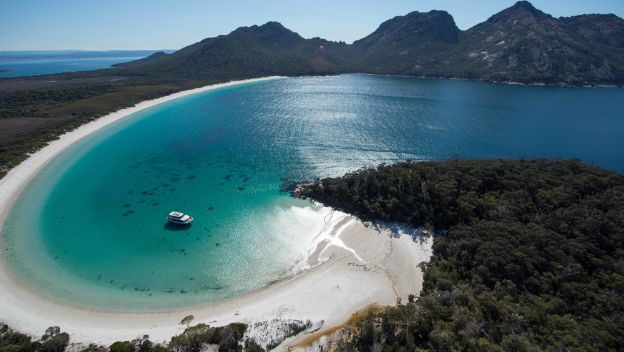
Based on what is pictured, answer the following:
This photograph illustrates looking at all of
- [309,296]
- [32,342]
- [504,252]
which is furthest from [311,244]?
[32,342]

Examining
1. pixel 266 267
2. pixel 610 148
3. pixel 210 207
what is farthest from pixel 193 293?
pixel 610 148

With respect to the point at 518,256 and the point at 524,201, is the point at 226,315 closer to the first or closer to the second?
the point at 518,256

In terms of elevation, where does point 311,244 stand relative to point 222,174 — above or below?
below

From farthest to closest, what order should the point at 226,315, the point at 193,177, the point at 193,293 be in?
the point at 193,177
the point at 193,293
the point at 226,315

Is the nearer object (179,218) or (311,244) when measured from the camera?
(311,244)

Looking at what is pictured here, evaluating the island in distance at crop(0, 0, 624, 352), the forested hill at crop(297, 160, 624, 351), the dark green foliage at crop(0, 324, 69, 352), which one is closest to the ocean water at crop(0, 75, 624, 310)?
the island in distance at crop(0, 0, 624, 352)

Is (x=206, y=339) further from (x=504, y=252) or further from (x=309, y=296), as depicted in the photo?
(x=504, y=252)

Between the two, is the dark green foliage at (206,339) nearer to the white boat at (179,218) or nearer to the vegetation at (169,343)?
the vegetation at (169,343)
